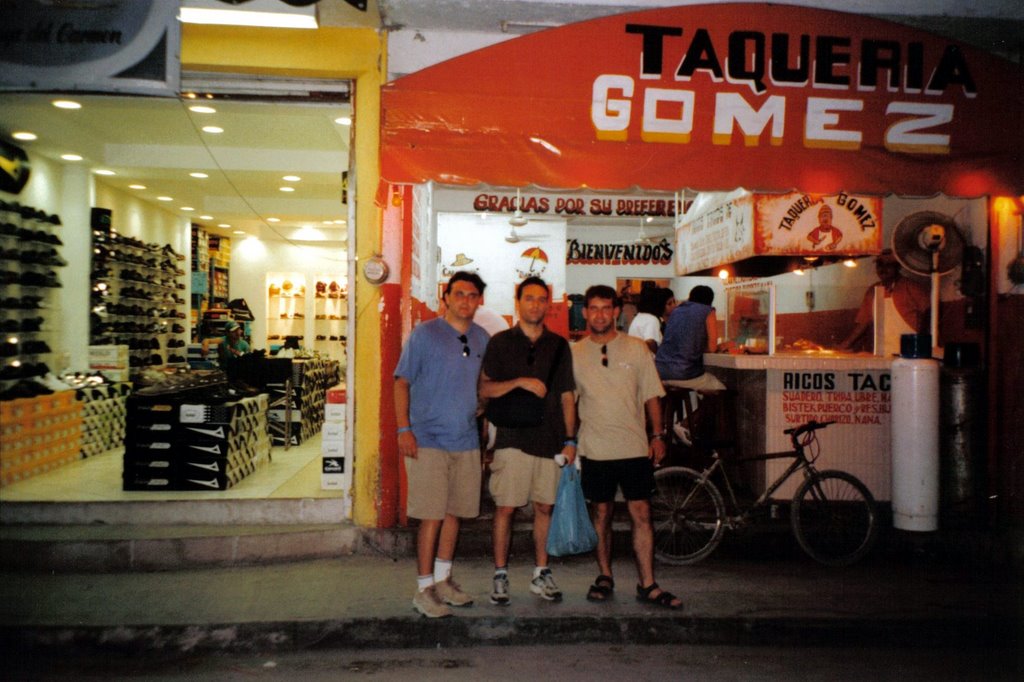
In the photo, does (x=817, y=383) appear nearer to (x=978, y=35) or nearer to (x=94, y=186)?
(x=978, y=35)

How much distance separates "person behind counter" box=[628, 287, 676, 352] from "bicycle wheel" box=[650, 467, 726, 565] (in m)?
3.39

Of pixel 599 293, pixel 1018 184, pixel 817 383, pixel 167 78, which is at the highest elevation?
pixel 167 78

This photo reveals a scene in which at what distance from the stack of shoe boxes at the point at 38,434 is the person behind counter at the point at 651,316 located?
662cm

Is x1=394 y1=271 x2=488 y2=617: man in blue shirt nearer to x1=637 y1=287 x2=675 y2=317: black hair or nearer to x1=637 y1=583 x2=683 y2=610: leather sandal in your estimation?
x1=637 y1=583 x2=683 y2=610: leather sandal

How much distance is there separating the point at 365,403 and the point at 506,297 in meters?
7.26

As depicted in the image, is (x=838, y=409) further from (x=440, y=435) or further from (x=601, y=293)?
(x=440, y=435)

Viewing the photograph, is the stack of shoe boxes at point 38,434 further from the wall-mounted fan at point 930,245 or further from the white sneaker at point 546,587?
the wall-mounted fan at point 930,245

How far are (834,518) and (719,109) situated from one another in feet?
11.2

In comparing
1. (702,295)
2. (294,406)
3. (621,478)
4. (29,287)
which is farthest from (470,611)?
(29,287)

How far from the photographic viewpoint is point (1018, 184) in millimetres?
5926

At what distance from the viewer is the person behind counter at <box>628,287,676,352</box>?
31.0 ft

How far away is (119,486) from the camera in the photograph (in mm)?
7184

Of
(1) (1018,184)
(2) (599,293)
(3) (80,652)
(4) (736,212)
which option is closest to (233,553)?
(3) (80,652)

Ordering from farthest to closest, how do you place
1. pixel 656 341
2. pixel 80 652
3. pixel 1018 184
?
pixel 656 341, pixel 1018 184, pixel 80 652
